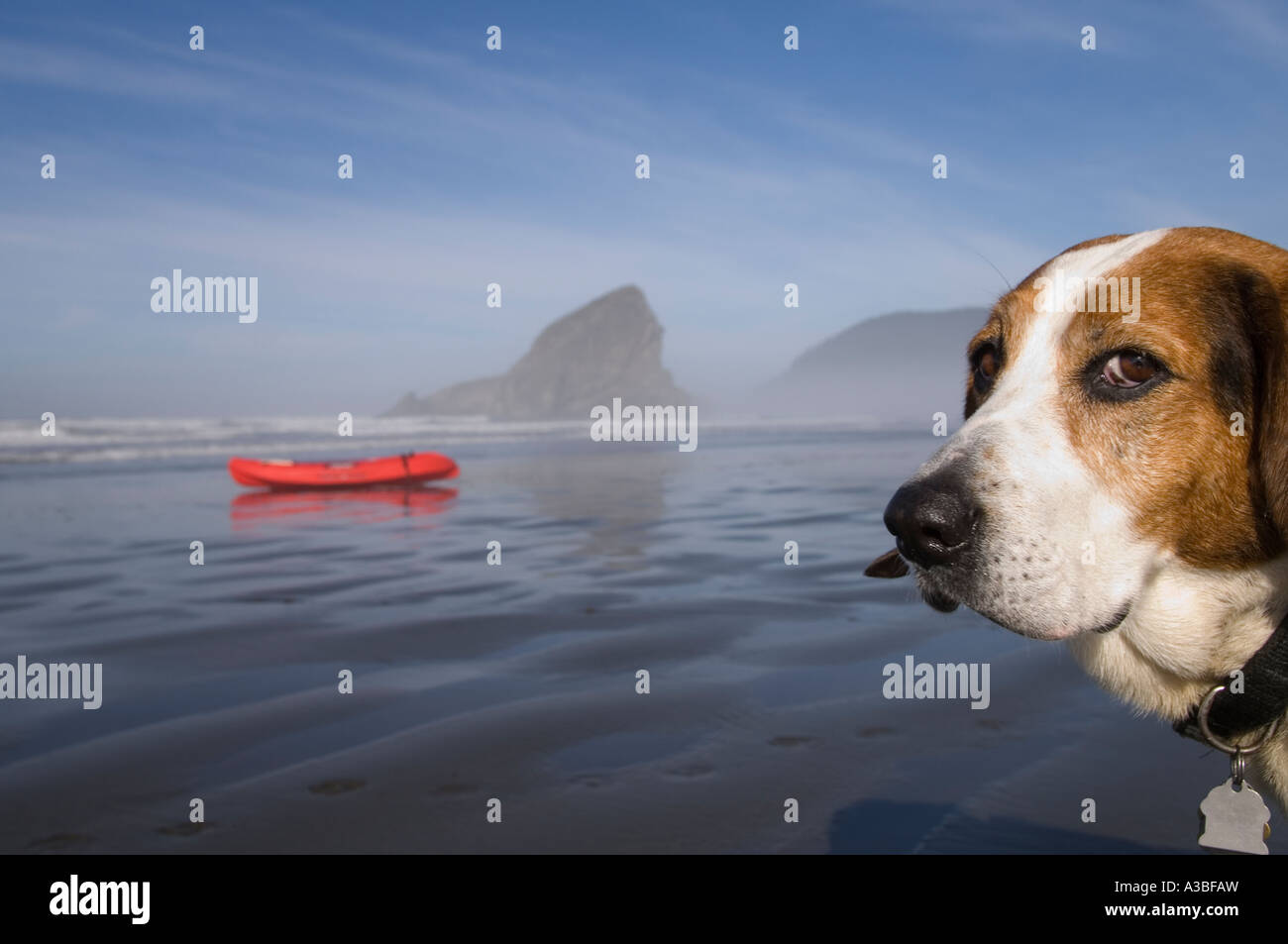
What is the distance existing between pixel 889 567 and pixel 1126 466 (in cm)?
74

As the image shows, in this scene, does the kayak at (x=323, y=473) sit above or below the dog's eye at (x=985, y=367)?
below

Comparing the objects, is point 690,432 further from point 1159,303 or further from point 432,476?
point 1159,303

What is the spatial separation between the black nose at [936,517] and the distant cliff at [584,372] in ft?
296

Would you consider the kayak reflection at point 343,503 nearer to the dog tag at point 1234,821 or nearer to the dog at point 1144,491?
the dog at point 1144,491

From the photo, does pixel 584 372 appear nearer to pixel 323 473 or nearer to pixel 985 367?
pixel 323 473

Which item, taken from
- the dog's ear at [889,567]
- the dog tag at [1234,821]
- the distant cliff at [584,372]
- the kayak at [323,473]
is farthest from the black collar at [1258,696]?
the distant cliff at [584,372]

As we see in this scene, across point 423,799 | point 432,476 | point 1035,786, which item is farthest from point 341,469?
point 1035,786

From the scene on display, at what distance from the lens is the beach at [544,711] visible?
11.9ft

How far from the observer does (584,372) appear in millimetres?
114875

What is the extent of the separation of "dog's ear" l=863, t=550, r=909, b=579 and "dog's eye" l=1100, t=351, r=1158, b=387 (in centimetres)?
76

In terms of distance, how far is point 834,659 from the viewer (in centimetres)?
563

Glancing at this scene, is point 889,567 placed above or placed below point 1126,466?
below

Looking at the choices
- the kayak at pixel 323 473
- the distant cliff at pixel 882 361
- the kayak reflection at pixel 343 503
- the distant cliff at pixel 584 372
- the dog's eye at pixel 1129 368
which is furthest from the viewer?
the distant cliff at pixel 882 361

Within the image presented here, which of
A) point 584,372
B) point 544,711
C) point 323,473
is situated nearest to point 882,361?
point 584,372
